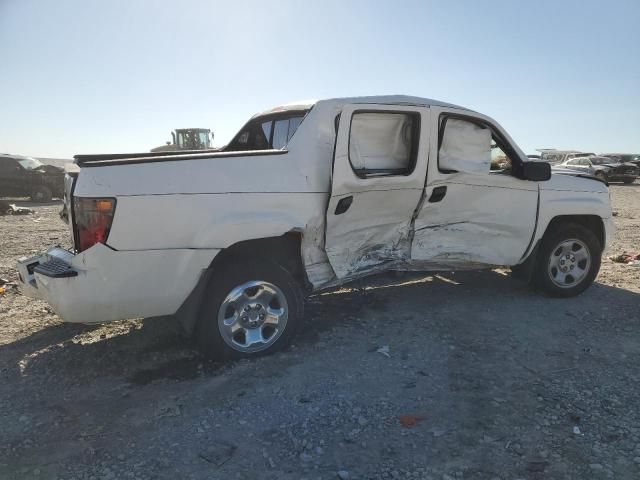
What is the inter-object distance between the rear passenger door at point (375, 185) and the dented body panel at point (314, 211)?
11mm

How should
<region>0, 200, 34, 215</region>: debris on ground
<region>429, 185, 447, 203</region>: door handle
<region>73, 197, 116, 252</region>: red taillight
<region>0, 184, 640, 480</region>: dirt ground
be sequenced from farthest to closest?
<region>0, 200, 34, 215</region>: debris on ground
<region>429, 185, 447, 203</region>: door handle
<region>73, 197, 116, 252</region>: red taillight
<region>0, 184, 640, 480</region>: dirt ground

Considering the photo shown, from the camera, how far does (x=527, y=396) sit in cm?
312

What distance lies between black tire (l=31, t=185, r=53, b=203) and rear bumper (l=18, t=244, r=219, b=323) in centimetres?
1600

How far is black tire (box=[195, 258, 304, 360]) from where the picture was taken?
11.3 ft

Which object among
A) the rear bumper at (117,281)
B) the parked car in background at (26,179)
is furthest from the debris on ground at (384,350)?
the parked car in background at (26,179)

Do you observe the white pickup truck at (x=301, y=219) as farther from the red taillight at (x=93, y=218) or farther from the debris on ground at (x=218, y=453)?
the debris on ground at (x=218, y=453)

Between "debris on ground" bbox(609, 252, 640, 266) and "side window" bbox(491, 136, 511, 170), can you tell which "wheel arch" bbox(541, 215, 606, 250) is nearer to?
"side window" bbox(491, 136, 511, 170)

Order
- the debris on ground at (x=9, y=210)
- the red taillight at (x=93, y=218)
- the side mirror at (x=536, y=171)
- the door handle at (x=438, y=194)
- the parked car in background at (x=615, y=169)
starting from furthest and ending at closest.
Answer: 1. the parked car in background at (x=615, y=169)
2. the debris on ground at (x=9, y=210)
3. the side mirror at (x=536, y=171)
4. the door handle at (x=438, y=194)
5. the red taillight at (x=93, y=218)

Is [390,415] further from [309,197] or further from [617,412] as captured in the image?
[309,197]

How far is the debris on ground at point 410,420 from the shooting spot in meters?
2.81

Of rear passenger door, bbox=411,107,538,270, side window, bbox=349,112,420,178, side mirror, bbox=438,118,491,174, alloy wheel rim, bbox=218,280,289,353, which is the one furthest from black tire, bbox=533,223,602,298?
alloy wheel rim, bbox=218,280,289,353

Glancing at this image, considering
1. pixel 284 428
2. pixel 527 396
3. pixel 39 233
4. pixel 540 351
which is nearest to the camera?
pixel 284 428

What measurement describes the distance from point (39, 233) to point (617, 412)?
33.5 feet

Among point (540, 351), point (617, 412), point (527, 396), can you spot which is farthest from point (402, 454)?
point (540, 351)
